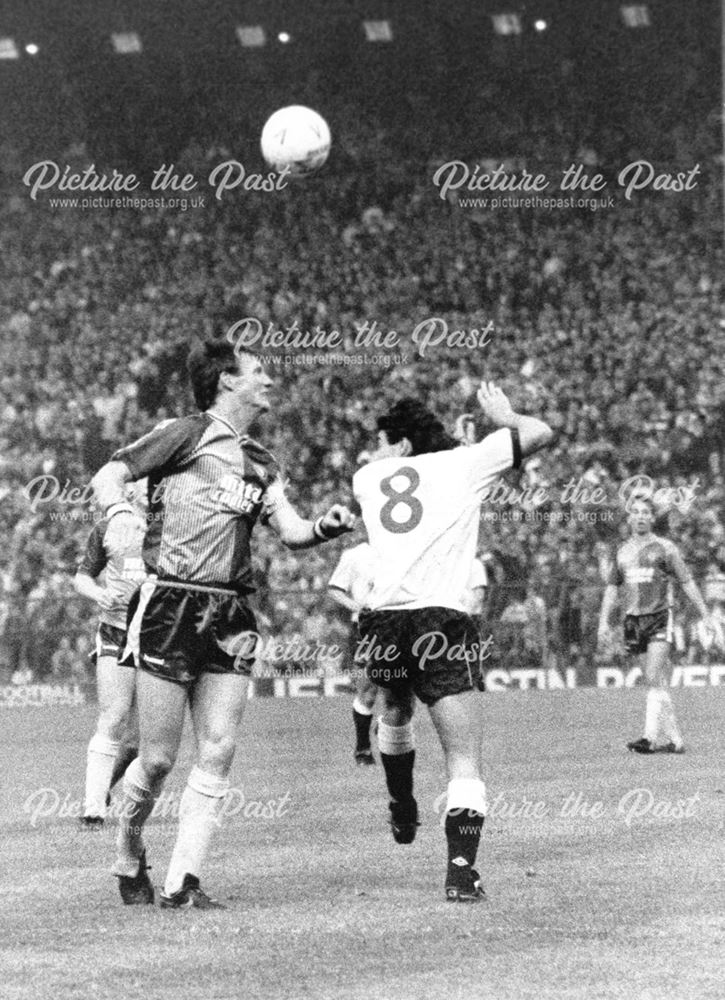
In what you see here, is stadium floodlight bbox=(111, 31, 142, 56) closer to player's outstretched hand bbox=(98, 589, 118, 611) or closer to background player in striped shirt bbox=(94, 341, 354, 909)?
player's outstretched hand bbox=(98, 589, 118, 611)

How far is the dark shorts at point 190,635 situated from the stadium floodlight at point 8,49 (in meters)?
31.1

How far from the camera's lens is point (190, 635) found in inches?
246

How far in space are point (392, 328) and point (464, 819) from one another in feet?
75.3

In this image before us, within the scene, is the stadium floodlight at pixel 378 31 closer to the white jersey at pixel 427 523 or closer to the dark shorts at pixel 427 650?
the white jersey at pixel 427 523

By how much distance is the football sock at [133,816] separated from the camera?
21.1 ft

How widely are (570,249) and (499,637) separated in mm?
11239

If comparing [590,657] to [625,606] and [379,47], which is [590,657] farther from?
[379,47]

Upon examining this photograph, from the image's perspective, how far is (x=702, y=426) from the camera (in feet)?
82.6

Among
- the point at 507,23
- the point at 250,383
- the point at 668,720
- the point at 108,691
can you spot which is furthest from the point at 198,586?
the point at 507,23

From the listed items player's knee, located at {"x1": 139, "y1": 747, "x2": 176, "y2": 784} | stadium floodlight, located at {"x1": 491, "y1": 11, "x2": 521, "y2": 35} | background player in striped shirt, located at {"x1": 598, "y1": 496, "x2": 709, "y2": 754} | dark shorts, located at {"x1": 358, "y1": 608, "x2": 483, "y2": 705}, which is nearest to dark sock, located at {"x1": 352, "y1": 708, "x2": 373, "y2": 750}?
background player in striped shirt, located at {"x1": 598, "y1": 496, "x2": 709, "y2": 754}

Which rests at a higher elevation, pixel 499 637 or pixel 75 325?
pixel 75 325

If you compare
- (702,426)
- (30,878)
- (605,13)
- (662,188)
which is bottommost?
(30,878)

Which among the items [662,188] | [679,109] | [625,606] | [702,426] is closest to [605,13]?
[679,109]

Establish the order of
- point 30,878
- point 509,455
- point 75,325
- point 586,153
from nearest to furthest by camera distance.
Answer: point 509,455, point 30,878, point 75,325, point 586,153
